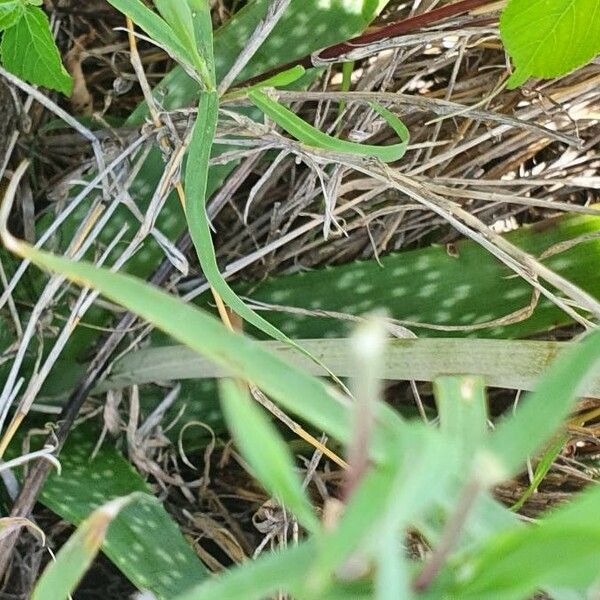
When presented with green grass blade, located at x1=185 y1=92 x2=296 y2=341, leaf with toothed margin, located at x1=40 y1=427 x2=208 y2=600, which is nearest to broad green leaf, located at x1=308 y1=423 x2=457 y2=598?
green grass blade, located at x1=185 y1=92 x2=296 y2=341

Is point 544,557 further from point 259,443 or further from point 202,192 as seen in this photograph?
point 202,192

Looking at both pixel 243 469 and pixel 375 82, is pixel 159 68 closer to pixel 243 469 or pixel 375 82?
pixel 375 82

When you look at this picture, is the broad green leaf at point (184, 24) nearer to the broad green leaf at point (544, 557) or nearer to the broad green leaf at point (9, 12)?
the broad green leaf at point (9, 12)

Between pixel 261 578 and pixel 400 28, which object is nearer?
pixel 261 578

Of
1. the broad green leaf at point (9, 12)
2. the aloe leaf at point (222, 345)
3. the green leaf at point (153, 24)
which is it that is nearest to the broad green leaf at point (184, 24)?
the green leaf at point (153, 24)

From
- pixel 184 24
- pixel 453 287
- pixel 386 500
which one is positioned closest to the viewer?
pixel 386 500

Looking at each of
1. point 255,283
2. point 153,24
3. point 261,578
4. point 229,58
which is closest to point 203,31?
point 153,24

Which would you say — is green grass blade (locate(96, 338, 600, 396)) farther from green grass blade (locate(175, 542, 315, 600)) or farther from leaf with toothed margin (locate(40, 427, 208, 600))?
green grass blade (locate(175, 542, 315, 600))
